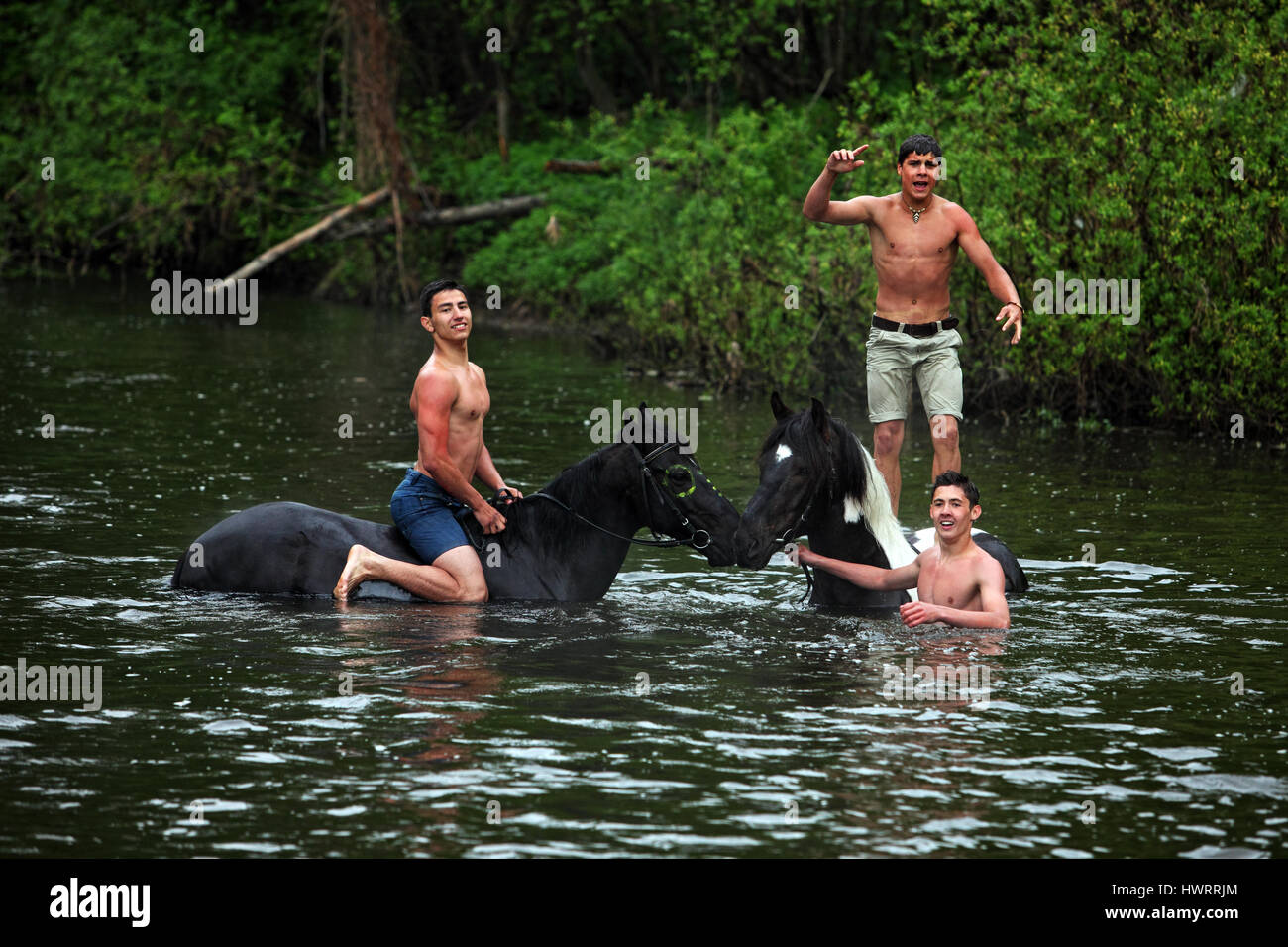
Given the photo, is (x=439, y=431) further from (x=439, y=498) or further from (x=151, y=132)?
(x=151, y=132)

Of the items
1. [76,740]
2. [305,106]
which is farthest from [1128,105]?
[305,106]

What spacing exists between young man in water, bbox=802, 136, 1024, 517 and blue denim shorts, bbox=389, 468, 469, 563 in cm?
253

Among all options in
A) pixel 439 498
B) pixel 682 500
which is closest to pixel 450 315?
pixel 439 498


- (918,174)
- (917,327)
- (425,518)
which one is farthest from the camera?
(917,327)

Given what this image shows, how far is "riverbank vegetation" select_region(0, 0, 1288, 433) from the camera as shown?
54.3 feet

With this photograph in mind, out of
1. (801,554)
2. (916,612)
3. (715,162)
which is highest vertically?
(715,162)

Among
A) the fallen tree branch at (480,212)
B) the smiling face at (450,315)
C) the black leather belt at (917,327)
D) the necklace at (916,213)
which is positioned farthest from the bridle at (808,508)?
the fallen tree branch at (480,212)

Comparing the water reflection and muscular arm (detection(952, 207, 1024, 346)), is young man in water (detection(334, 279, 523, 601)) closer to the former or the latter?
the water reflection

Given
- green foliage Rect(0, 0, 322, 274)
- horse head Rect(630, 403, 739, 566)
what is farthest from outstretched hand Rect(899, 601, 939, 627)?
green foliage Rect(0, 0, 322, 274)

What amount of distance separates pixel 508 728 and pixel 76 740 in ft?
5.87

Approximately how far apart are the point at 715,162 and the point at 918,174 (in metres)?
13.9

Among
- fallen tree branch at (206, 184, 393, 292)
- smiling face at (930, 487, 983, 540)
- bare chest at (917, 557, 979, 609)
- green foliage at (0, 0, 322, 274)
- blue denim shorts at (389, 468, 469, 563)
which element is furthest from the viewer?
green foliage at (0, 0, 322, 274)

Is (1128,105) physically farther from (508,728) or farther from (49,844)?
(49,844)

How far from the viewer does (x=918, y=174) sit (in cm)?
985
